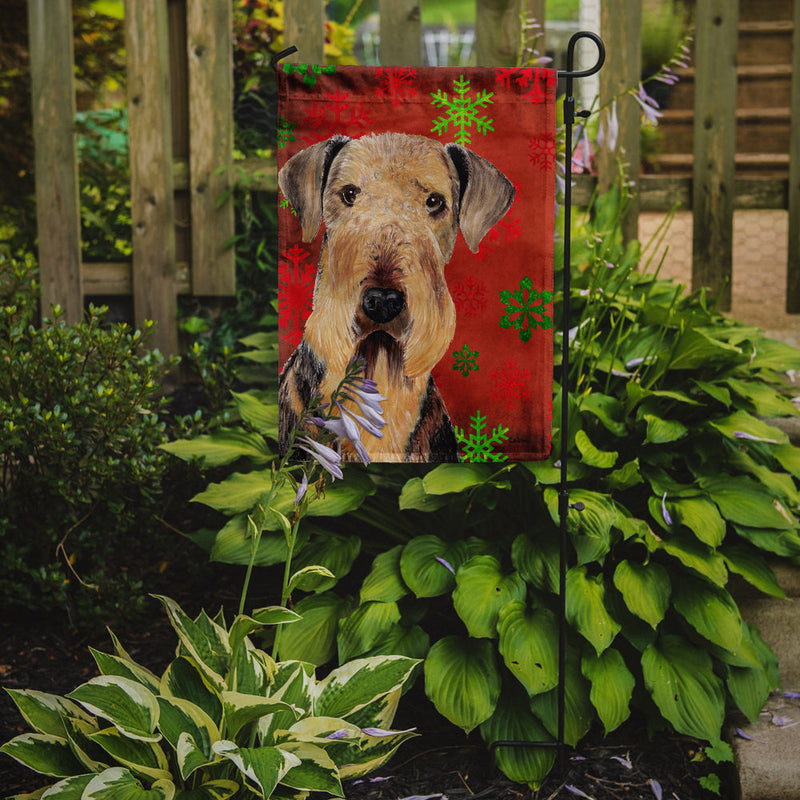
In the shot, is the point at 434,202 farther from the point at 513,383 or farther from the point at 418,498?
the point at 418,498

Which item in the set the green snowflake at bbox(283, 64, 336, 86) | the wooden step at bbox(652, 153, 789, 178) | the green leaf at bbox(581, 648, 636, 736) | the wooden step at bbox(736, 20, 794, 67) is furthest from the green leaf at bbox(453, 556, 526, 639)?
the wooden step at bbox(736, 20, 794, 67)

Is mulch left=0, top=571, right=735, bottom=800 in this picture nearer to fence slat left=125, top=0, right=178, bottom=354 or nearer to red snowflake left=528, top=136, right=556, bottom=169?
red snowflake left=528, top=136, right=556, bottom=169

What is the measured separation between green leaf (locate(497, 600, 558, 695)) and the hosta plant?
28 centimetres

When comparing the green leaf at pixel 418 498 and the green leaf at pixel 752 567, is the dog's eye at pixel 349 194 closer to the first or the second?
the green leaf at pixel 418 498

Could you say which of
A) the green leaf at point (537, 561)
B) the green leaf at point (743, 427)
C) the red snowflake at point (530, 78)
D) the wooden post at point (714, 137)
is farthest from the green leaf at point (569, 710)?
the wooden post at point (714, 137)

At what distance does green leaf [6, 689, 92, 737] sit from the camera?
5.71 ft

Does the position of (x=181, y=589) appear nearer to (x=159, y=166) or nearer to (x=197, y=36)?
(x=159, y=166)

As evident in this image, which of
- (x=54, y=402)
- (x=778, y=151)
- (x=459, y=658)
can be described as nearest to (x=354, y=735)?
(x=459, y=658)

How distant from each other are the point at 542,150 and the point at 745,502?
110 cm

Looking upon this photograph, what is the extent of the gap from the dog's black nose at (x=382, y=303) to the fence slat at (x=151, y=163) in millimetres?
1848

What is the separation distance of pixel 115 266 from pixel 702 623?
Answer: 266 cm

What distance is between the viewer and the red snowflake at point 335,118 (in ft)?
6.28

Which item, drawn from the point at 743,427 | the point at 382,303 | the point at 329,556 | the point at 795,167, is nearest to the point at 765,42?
the point at 795,167

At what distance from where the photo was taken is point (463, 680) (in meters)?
2.04
